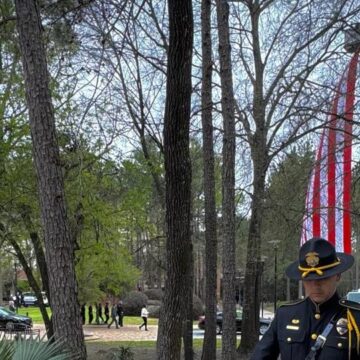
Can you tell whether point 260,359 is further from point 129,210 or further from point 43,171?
point 129,210

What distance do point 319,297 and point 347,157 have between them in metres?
11.1

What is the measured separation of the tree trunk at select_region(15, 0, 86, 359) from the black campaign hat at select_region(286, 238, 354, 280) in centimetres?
329

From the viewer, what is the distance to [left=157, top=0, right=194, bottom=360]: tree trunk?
6.08 metres

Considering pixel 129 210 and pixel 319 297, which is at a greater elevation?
pixel 129 210

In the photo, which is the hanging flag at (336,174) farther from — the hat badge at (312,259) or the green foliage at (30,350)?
the hat badge at (312,259)

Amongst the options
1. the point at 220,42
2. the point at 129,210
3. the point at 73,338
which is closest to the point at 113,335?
the point at 129,210

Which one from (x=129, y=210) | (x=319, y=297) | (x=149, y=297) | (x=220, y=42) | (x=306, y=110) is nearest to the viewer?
(x=319, y=297)

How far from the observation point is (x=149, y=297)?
54.1 m

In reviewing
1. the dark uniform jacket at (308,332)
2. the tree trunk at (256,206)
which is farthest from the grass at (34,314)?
the dark uniform jacket at (308,332)

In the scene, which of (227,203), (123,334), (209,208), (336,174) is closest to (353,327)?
(227,203)

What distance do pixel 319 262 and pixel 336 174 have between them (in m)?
11.2

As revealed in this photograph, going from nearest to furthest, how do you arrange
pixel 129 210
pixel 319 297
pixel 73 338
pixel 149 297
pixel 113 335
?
pixel 319 297
pixel 73 338
pixel 129 210
pixel 113 335
pixel 149 297

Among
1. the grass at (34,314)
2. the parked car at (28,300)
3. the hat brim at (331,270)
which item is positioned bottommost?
the grass at (34,314)

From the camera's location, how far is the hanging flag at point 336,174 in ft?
43.6
